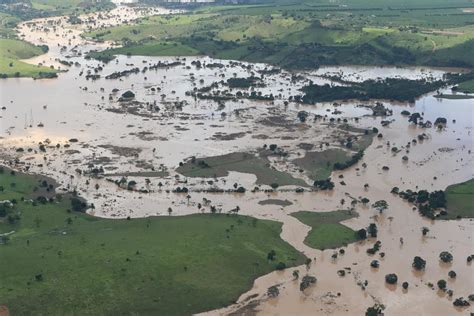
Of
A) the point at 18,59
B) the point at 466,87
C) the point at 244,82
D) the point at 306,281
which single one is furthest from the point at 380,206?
the point at 18,59

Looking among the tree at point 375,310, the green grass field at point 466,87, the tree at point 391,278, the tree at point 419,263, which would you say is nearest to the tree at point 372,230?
the tree at point 419,263

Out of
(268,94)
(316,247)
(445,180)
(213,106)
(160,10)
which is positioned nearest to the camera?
(316,247)

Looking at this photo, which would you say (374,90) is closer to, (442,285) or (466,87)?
(466,87)

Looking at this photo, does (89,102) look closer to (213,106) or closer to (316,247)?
(213,106)

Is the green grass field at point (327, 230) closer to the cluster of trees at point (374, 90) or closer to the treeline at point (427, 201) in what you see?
the treeline at point (427, 201)

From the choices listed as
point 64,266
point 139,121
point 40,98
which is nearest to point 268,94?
point 139,121
